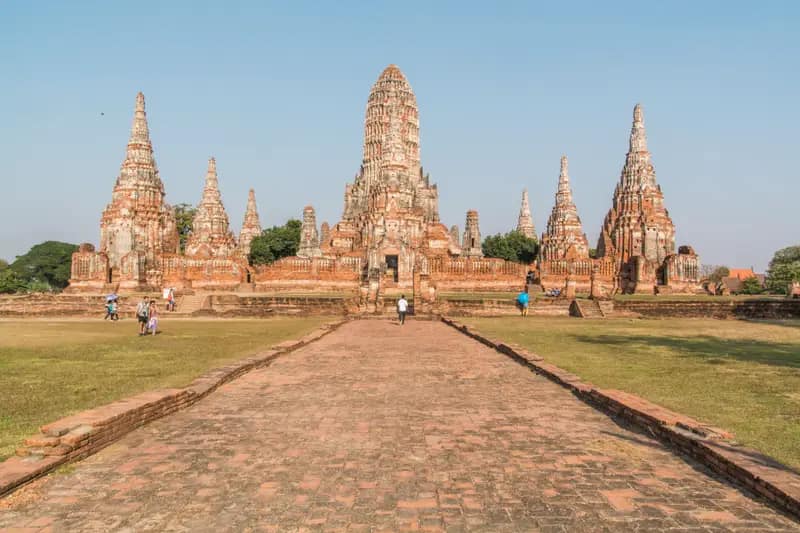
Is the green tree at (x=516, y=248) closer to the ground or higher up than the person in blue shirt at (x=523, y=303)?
higher up

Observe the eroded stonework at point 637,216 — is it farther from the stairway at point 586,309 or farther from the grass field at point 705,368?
the grass field at point 705,368

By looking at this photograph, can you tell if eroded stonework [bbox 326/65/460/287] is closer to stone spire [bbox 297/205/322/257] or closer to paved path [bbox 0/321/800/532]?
stone spire [bbox 297/205/322/257]

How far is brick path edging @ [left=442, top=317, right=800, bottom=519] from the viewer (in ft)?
14.5

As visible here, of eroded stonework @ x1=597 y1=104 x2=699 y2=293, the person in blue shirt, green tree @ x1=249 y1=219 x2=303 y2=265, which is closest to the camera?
the person in blue shirt

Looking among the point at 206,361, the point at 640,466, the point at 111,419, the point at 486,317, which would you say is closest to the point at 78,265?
the point at 486,317

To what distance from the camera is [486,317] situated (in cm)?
2614

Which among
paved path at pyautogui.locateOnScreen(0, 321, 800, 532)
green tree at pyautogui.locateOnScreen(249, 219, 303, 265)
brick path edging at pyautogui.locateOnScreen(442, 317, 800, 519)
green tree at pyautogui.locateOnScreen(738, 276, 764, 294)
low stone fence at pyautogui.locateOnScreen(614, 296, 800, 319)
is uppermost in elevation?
green tree at pyautogui.locateOnScreen(249, 219, 303, 265)

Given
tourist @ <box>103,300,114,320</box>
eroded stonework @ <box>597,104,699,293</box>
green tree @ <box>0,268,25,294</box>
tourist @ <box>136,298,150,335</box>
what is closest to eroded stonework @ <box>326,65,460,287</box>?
tourist @ <box>103,300,114,320</box>

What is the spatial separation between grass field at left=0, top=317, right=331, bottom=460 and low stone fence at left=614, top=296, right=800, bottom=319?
1604cm

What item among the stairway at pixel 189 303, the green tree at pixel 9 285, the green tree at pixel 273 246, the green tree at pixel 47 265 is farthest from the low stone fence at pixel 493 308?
the green tree at pixel 47 265

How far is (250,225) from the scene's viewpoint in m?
70.3

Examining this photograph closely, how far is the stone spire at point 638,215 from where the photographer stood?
1881 inches

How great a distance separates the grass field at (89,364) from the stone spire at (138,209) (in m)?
25.9

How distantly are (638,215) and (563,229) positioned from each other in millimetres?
6800
